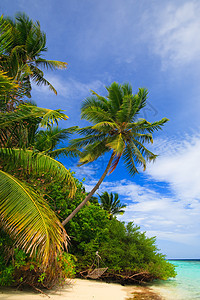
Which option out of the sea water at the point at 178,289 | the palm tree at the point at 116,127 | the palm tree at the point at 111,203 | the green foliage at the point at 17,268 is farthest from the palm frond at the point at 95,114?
the palm tree at the point at 111,203

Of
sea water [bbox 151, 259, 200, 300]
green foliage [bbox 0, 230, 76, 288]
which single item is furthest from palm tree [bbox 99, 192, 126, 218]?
green foliage [bbox 0, 230, 76, 288]

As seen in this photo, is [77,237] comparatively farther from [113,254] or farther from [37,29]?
[37,29]

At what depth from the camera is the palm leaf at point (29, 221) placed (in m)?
4.49

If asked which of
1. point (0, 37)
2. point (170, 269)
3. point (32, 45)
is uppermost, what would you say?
point (32, 45)

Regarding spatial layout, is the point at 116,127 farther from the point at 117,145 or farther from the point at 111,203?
the point at 111,203

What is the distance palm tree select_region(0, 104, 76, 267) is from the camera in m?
4.57

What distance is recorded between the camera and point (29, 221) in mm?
4801

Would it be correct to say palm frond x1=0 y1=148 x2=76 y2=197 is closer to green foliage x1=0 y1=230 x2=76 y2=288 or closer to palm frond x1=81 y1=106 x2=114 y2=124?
green foliage x1=0 y1=230 x2=76 y2=288

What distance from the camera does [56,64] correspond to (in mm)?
15523

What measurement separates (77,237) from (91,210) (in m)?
1.73

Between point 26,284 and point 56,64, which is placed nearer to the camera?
point 26,284

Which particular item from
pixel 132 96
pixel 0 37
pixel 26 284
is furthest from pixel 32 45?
pixel 26 284

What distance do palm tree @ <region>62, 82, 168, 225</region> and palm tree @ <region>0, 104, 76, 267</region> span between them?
693cm

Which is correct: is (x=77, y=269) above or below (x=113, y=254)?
below
